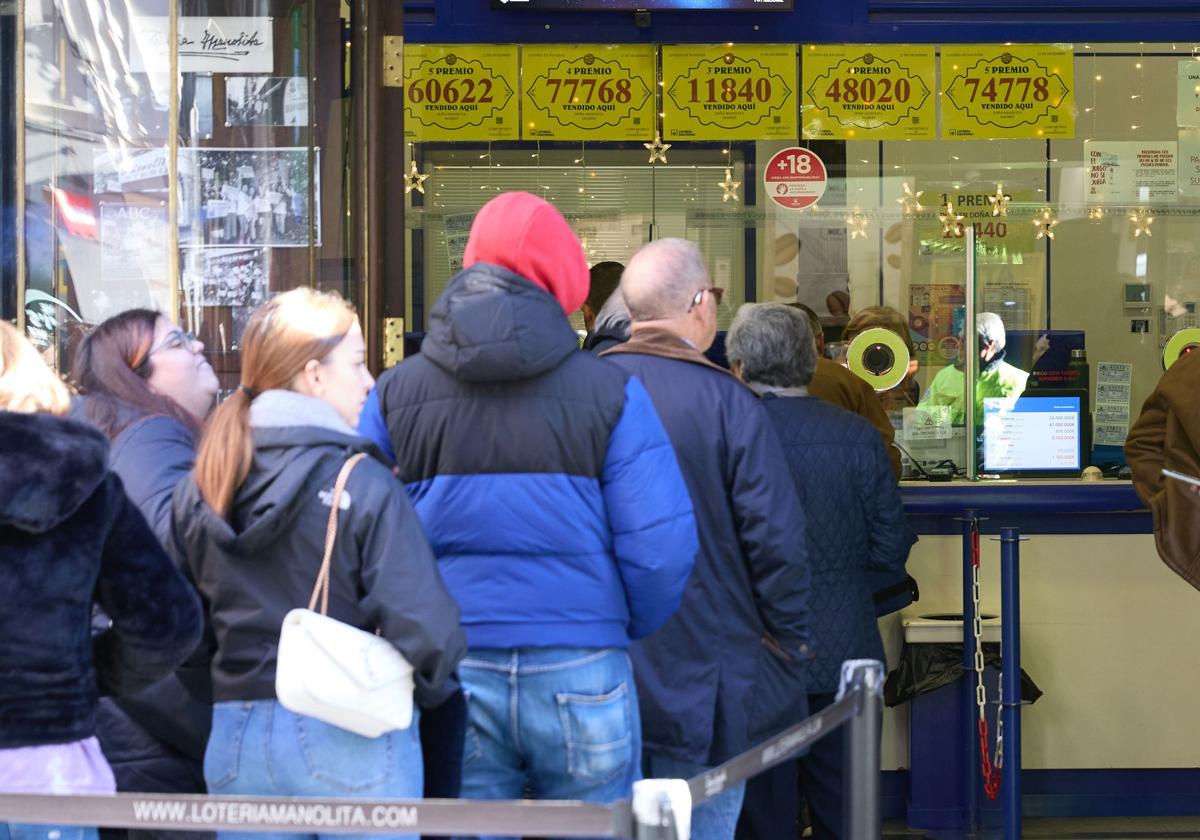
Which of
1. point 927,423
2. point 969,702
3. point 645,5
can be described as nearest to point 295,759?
point 969,702

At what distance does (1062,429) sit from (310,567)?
4.20 metres

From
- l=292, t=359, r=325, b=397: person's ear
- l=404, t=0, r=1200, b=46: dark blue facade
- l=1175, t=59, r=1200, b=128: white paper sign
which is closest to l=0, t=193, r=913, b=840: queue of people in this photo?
l=292, t=359, r=325, b=397: person's ear

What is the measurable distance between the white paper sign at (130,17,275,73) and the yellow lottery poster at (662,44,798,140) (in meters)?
3.31

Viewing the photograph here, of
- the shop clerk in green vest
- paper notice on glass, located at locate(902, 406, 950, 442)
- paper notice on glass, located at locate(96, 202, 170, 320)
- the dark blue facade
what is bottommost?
paper notice on glass, located at locate(902, 406, 950, 442)

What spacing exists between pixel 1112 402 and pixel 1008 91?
1522 millimetres

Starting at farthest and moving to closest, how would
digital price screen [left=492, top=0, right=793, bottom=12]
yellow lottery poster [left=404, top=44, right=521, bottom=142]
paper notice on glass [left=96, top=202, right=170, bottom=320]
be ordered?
1. yellow lottery poster [left=404, top=44, right=521, bottom=142]
2. digital price screen [left=492, top=0, right=793, bottom=12]
3. paper notice on glass [left=96, top=202, right=170, bottom=320]

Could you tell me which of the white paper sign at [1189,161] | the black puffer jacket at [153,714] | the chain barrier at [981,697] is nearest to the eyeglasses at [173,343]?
the black puffer jacket at [153,714]

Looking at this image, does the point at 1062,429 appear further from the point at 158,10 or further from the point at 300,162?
the point at 158,10

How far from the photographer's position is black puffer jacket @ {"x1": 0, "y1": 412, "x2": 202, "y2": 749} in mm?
2400

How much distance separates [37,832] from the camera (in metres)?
2.49

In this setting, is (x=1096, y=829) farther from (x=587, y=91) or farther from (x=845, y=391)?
(x=587, y=91)

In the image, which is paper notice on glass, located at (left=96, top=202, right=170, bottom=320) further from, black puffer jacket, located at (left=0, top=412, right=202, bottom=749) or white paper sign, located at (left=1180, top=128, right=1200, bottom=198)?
white paper sign, located at (left=1180, top=128, right=1200, bottom=198)

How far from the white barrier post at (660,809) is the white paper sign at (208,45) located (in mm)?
2579

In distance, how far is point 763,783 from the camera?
4.54 m
